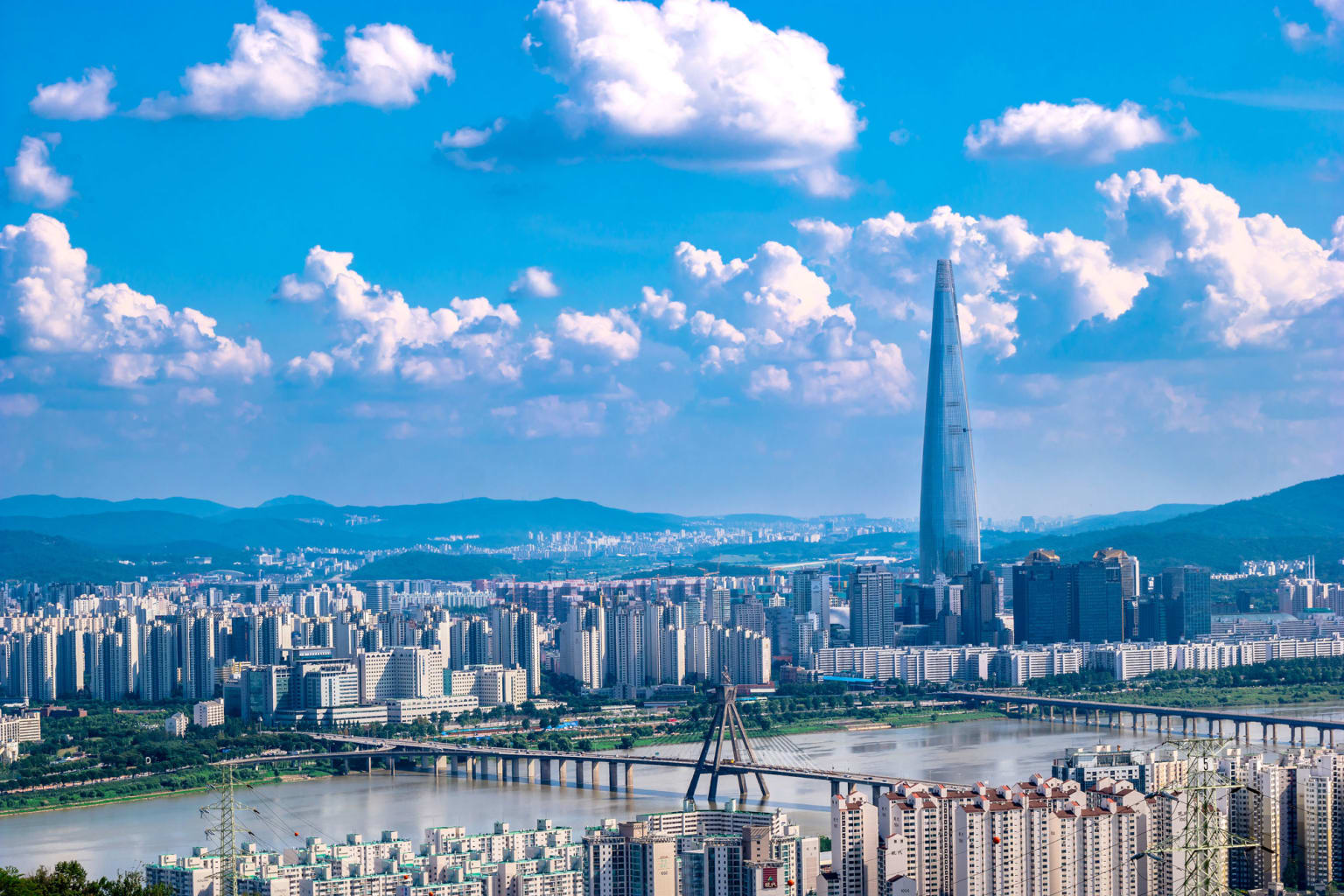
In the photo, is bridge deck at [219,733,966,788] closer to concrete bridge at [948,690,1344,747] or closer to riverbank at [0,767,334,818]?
riverbank at [0,767,334,818]

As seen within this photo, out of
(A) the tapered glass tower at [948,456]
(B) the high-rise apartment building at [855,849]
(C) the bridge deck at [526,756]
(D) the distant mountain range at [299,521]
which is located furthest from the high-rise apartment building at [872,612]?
(D) the distant mountain range at [299,521]

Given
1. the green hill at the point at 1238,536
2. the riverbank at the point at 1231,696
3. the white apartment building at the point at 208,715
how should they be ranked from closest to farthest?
the white apartment building at the point at 208,715 < the riverbank at the point at 1231,696 < the green hill at the point at 1238,536

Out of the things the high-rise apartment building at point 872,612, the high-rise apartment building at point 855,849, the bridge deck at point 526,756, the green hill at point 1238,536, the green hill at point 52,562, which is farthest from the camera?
the green hill at point 52,562

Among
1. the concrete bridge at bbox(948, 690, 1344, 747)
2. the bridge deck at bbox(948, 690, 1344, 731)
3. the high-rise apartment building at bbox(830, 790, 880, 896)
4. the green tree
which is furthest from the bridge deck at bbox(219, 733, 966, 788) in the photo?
the green tree

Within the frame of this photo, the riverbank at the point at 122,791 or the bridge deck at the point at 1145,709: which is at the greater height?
the bridge deck at the point at 1145,709

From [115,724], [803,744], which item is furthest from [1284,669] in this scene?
[115,724]

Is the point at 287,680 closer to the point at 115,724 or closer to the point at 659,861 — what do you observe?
the point at 115,724

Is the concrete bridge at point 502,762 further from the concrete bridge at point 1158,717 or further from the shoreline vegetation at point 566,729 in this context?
the concrete bridge at point 1158,717
